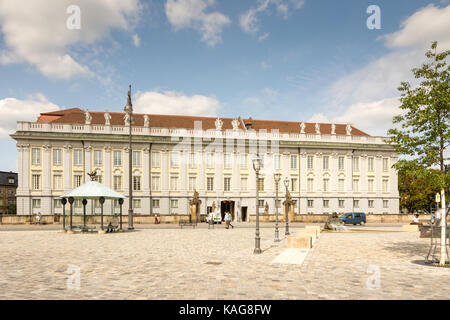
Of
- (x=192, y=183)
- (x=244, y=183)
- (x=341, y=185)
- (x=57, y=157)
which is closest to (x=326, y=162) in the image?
(x=341, y=185)

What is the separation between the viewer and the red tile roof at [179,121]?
55281 mm

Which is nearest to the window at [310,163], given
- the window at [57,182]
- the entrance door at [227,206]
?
the entrance door at [227,206]

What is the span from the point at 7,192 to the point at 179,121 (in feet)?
216

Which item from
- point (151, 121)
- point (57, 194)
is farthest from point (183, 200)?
point (57, 194)

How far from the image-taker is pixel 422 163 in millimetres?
12711

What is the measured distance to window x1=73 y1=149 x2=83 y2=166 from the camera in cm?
5350

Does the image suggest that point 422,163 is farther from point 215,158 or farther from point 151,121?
point 151,121

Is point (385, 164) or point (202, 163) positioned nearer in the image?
point (202, 163)

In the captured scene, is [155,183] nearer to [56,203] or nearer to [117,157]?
[117,157]

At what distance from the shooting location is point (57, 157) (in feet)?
174

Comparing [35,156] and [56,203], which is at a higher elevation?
[35,156]
